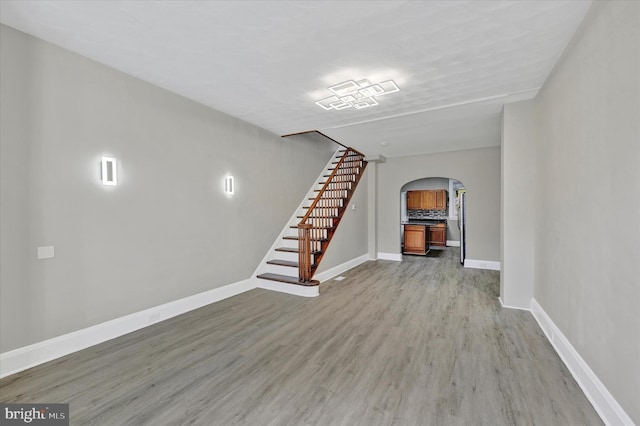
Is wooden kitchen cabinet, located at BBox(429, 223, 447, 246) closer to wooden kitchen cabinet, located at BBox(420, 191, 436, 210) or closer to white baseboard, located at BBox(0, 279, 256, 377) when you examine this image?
wooden kitchen cabinet, located at BBox(420, 191, 436, 210)

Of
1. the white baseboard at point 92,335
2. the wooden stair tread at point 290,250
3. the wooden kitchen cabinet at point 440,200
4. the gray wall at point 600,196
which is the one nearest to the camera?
the gray wall at point 600,196

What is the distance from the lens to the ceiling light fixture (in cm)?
308

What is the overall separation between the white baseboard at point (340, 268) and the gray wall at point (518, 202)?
2951 mm

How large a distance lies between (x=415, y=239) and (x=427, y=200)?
2.54 meters

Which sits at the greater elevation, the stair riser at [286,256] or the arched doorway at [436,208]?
the arched doorway at [436,208]

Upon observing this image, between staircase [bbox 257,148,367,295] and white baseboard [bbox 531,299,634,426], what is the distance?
119 inches

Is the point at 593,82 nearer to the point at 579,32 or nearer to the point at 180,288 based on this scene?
the point at 579,32

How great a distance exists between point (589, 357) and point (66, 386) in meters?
4.10

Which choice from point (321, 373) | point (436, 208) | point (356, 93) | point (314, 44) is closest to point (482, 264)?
point (436, 208)

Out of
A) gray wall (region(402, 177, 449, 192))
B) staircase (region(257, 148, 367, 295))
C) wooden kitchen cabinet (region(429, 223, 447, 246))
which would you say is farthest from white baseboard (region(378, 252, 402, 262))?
gray wall (region(402, 177, 449, 192))

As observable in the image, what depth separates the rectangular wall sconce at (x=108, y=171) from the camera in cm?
287

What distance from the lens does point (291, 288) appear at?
4574mm

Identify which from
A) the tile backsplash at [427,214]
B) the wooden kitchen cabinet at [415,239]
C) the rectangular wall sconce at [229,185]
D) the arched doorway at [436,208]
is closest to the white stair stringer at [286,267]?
the rectangular wall sconce at [229,185]

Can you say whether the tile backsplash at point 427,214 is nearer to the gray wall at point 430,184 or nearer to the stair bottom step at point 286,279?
the gray wall at point 430,184
